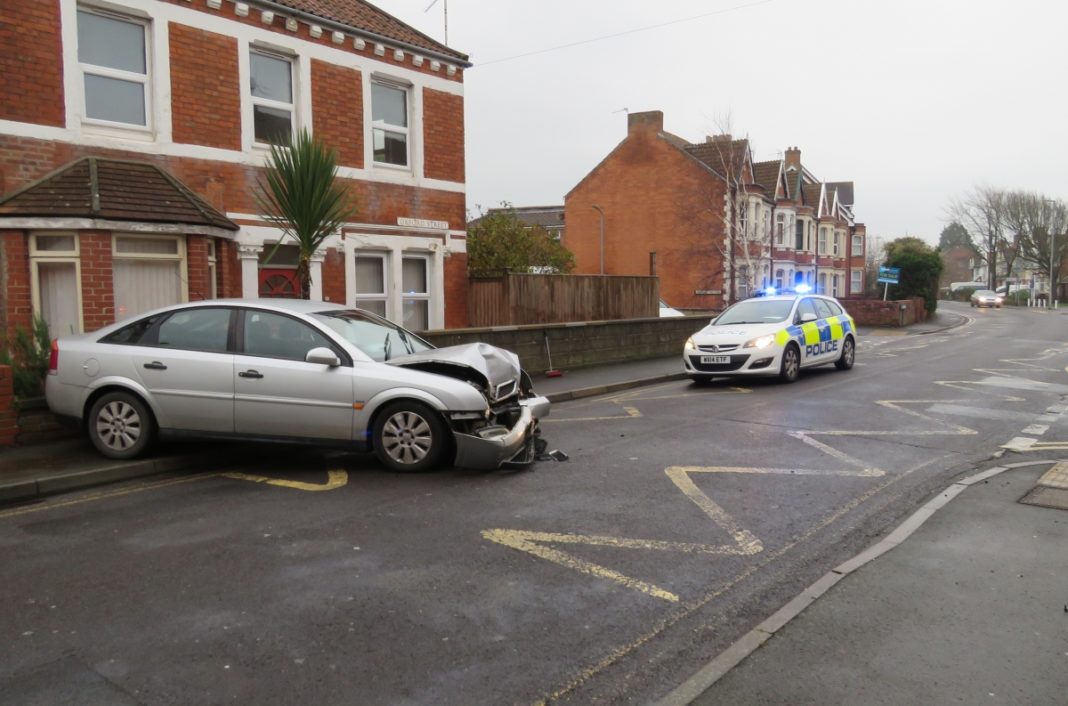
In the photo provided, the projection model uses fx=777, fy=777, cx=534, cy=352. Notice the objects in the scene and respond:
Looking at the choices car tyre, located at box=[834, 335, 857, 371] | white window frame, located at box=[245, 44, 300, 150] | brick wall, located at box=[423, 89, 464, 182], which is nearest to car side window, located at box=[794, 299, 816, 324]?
car tyre, located at box=[834, 335, 857, 371]

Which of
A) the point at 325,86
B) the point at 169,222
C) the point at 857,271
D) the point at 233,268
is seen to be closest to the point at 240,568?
the point at 169,222

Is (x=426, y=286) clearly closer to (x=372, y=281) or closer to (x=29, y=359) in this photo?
(x=372, y=281)

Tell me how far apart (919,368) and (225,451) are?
1395cm

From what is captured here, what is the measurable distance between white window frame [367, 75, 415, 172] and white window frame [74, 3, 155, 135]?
4.02 m

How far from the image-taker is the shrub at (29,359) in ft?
27.0

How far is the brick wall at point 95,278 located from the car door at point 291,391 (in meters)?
3.87

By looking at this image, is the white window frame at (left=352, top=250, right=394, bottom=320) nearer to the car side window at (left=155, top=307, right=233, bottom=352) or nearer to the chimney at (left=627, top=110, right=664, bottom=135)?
the car side window at (left=155, top=307, right=233, bottom=352)

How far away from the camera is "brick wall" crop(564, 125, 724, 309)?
40906mm

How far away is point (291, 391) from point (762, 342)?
880cm

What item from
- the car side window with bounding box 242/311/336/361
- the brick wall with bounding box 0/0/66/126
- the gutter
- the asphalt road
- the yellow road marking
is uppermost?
the gutter

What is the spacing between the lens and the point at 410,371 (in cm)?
693

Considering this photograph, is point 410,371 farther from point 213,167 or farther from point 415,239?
point 415,239

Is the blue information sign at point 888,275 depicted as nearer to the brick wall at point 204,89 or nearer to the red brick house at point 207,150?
the red brick house at point 207,150

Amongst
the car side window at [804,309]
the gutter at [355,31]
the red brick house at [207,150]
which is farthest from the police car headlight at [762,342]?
the gutter at [355,31]
